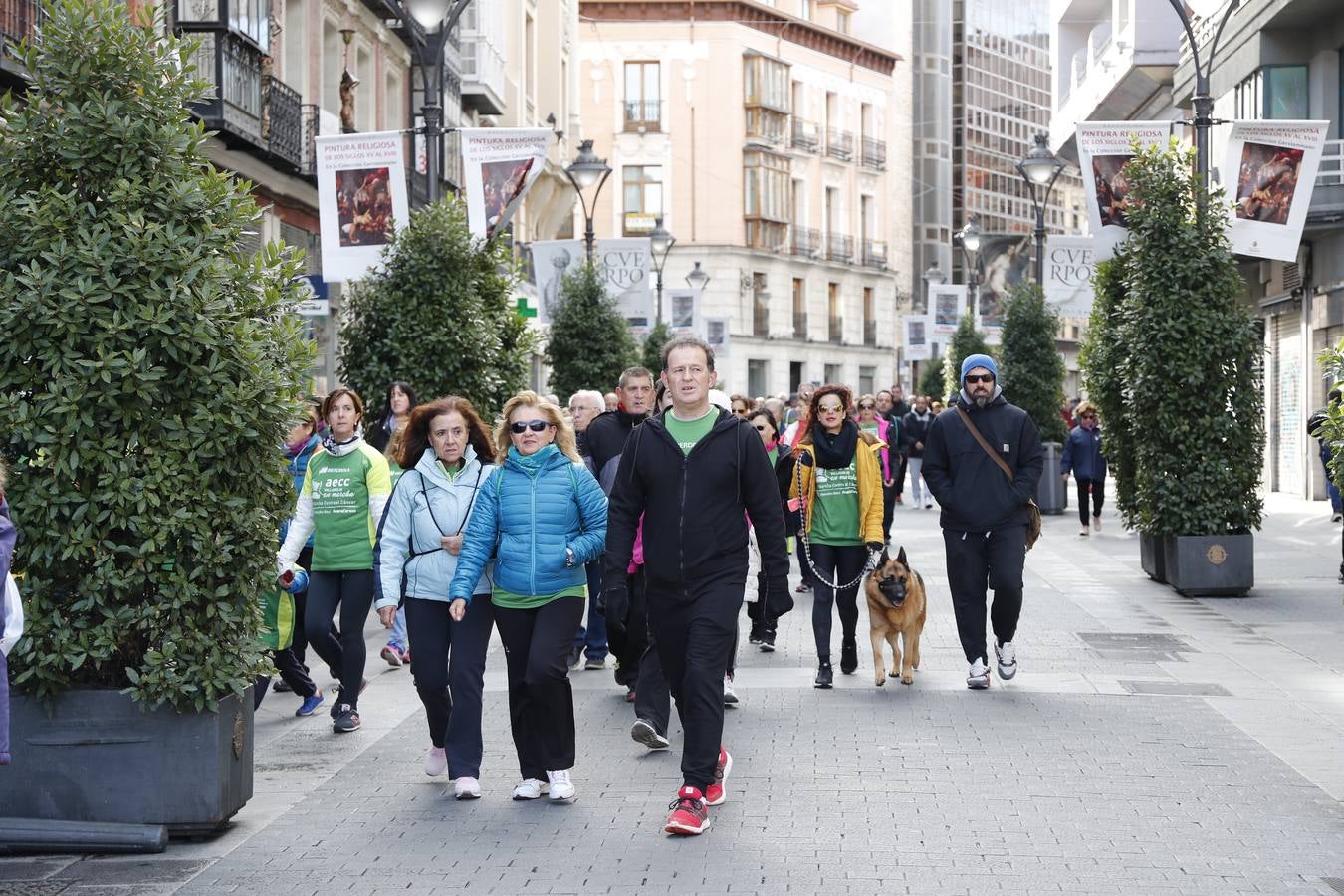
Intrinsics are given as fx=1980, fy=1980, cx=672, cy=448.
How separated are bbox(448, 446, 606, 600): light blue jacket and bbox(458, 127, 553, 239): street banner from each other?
10.3 metres

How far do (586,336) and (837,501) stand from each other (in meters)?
24.6

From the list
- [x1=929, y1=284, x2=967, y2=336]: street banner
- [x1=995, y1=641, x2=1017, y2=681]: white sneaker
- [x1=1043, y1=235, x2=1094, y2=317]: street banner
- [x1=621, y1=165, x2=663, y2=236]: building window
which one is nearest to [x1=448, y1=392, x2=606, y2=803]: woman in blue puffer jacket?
[x1=995, y1=641, x2=1017, y2=681]: white sneaker

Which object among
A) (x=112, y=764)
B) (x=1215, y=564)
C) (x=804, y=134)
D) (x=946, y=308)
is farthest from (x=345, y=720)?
(x=804, y=134)

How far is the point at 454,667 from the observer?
8.38 meters

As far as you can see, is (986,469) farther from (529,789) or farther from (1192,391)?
(1192,391)

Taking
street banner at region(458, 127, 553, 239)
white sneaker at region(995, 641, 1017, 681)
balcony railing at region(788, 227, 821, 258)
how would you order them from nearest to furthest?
white sneaker at region(995, 641, 1017, 681), street banner at region(458, 127, 553, 239), balcony railing at region(788, 227, 821, 258)

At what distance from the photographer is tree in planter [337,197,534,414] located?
715 inches

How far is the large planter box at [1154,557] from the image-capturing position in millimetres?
18125

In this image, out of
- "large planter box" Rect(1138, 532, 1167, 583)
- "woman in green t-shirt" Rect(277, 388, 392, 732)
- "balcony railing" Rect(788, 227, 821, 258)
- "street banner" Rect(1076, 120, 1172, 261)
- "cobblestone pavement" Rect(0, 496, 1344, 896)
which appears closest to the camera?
"cobblestone pavement" Rect(0, 496, 1344, 896)

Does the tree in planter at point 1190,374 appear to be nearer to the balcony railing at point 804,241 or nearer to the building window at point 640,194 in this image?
the building window at point 640,194

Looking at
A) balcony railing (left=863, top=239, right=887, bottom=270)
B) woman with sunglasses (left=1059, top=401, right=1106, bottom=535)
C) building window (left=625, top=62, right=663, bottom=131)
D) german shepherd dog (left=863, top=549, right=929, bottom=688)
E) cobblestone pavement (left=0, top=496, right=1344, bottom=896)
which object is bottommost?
cobblestone pavement (left=0, top=496, right=1344, bottom=896)

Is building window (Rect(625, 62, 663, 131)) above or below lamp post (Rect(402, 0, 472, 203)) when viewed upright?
above

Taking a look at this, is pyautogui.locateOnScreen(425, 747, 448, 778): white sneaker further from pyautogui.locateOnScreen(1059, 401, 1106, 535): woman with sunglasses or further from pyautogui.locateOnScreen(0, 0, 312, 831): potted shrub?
pyautogui.locateOnScreen(1059, 401, 1106, 535): woman with sunglasses

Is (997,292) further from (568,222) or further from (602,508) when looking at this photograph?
(602,508)
